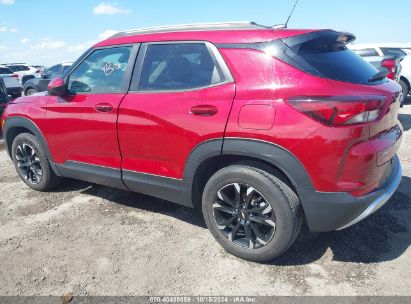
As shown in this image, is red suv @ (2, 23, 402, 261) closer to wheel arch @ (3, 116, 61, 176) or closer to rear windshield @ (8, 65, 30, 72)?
wheel arch @ (3, 116, 61, 176)

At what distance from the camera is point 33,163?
168 inches

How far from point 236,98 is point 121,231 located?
69.5 inches

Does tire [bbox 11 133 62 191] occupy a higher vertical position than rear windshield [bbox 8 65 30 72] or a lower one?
higher

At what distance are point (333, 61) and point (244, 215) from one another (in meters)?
1.34

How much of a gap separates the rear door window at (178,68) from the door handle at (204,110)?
19 cm

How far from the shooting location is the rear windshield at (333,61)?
2420mm

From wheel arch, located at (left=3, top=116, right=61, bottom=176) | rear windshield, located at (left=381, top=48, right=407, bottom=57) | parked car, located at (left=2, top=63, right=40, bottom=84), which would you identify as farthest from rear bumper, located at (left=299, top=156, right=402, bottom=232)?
parked car, located at (left=2, top=63, right=40, bottom=84)

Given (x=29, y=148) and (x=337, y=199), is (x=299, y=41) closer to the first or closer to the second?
(x=337, y=199)

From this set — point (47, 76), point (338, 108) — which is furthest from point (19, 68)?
point (338, 108)

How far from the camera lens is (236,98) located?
2.50 meters

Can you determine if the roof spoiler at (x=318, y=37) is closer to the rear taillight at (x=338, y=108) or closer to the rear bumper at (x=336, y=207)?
the rear taillight at (x=338, y=108)

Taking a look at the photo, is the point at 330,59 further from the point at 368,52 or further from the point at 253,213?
the point at 368,52

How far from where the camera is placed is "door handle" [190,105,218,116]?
2586 millimetres

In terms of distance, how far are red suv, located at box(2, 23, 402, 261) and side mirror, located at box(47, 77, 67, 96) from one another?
1cm
